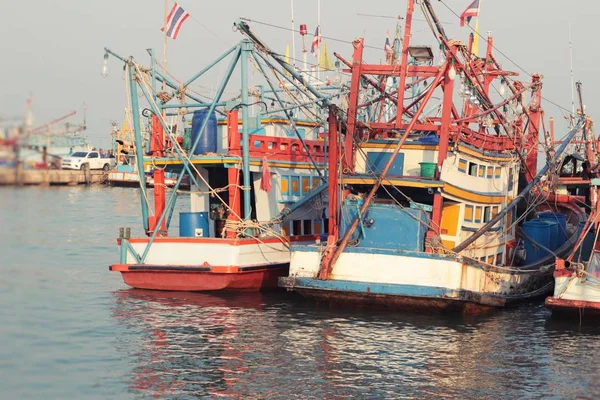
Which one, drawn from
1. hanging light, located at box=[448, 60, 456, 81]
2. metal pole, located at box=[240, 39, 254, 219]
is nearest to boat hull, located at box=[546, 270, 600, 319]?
hanging light, located at box=[448, 60, 456, 81]

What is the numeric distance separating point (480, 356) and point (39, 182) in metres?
12.7

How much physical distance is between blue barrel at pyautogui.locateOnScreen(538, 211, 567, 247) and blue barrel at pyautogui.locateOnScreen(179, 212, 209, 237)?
11.5 metres

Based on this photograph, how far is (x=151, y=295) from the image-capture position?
22484 mm

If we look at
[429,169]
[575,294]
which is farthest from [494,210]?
[575,294]

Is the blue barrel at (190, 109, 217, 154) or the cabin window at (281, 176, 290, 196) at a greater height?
the blue barrel at (190, 109, 217, 154)

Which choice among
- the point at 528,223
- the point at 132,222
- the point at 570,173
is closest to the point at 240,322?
the point at 528,223

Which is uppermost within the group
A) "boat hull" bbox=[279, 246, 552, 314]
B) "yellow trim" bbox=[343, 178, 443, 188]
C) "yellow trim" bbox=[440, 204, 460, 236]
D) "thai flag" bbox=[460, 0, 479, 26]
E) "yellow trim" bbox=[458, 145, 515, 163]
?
"thai flag" bbox=[460, 0, 479, 26]

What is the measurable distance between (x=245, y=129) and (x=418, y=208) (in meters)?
5.25

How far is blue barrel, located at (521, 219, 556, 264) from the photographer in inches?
1014

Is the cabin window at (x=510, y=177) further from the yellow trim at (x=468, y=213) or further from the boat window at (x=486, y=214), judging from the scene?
the yellow trim at (x=468, y=213)

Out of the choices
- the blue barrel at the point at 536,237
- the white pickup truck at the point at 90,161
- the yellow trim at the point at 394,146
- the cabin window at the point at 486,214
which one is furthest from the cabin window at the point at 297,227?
the white pickup truck at the point at 90,161

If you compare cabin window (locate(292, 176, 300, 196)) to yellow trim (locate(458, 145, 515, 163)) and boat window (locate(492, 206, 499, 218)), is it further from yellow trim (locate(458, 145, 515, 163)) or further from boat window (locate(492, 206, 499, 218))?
boat window (locate(492, 206, 499, 218))

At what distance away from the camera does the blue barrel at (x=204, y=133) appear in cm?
2389

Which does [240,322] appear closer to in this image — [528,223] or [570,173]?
[528,223]
